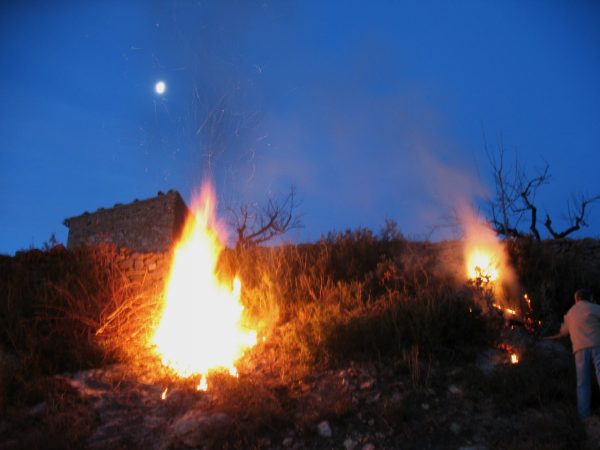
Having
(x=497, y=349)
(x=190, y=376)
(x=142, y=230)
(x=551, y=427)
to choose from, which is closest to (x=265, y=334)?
(x=190, y=376)

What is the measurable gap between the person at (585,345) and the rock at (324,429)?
2954mm

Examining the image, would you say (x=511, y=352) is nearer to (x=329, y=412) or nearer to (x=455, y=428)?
(x=455, y=428)

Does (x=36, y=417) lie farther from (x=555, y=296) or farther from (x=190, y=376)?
(x=555, y=296)

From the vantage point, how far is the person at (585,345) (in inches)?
197

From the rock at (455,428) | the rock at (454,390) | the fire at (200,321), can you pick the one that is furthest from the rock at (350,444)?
the fire at (200,321)

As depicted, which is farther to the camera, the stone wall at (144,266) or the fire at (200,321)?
the stone wall at (144,266)

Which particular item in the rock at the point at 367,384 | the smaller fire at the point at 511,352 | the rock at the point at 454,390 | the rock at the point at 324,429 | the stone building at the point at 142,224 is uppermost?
the stone building at the point at 142,224

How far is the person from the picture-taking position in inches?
197

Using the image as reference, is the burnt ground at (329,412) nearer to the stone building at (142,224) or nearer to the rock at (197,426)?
the rock at (197,426)

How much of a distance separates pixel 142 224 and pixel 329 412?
15276 millimetres

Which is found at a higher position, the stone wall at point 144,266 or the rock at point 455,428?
the stone wall at point 144,266

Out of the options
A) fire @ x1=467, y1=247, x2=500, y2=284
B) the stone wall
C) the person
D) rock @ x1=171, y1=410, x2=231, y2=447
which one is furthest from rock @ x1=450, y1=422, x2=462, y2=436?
the stone wall

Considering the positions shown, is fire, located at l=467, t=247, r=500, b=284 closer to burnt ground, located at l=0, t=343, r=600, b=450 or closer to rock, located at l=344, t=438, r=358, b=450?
burnt ground, located at l=0, t=343, r=600, b=450

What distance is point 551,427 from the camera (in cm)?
456
